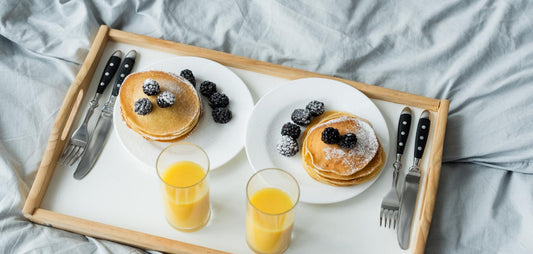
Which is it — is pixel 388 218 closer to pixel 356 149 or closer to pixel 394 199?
pixel 394 199

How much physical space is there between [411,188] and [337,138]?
29cm

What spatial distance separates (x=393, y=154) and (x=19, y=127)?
1.17m

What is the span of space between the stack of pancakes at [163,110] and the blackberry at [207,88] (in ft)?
0.20

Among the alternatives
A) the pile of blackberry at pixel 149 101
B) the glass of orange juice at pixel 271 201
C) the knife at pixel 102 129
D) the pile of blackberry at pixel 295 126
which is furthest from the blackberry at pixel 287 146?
the knife at pixel 102 129

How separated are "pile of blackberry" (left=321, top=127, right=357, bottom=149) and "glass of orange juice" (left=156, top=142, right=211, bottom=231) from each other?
13.0 inches

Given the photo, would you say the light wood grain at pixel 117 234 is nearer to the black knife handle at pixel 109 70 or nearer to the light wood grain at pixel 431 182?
the black knife handle at pixel 109 70

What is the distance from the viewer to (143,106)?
4.79ft

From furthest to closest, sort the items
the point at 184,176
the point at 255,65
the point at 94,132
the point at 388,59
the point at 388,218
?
the point at 388,59
the point at 255,65
the point at 94,132
the point at 388,218
the point at 184,176

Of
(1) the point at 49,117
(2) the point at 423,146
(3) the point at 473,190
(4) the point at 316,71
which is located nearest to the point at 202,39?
(4) the point at 316,71

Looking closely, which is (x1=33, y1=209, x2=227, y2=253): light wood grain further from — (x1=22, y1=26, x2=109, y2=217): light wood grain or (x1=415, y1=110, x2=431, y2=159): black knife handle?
(x1=415, y1=110, x2=431, y2=159): black knife handle

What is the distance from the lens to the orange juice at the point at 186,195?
51.6 inches

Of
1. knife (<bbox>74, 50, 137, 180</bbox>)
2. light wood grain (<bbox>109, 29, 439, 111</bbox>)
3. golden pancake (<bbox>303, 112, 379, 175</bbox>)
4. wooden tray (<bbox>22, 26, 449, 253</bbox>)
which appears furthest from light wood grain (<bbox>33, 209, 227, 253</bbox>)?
light wood grain (<bbox>109, 29, 439, 111</bbox>)

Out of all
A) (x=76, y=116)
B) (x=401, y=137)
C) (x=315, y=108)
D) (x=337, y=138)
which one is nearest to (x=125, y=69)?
(x=76, y=116)

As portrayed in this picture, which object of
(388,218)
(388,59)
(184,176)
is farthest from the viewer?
(388,59)
